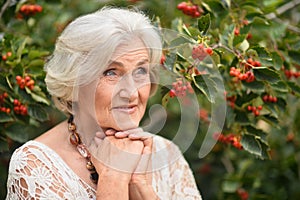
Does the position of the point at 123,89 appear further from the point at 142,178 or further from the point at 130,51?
the point at 142,178

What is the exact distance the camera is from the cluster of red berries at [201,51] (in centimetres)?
226

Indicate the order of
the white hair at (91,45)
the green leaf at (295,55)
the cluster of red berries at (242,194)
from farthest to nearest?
the cluster of red berries at (242,194) < the green leaf at (295,55) < the white hair at (91,45)

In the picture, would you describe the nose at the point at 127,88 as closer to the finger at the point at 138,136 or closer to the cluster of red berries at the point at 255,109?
the finger at the point at 138,136

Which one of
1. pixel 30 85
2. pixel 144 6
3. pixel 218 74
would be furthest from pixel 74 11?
pixel 218 74

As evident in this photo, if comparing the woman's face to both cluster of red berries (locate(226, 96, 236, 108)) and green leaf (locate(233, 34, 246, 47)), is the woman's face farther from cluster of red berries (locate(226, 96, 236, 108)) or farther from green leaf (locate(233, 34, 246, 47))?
cluster of red berries (locate(226, 96, 236, 108))

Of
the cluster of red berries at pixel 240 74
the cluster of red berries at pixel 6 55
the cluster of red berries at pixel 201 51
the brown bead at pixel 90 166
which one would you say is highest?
the cluster of red berries at pixel 201 51

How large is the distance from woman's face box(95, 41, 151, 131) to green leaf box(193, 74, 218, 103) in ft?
0.61

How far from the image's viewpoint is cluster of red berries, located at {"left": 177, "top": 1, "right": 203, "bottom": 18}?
8.68 feet

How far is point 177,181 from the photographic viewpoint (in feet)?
8.51

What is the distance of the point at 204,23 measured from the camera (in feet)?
7.54

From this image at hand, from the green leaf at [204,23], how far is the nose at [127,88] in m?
0.33

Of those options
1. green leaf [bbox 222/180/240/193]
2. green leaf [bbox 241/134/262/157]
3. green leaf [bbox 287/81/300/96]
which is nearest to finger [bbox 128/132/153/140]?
green leaf [bbox 241/134/262/157]

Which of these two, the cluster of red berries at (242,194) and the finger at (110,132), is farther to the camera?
the cluster of red berries at (242,194)

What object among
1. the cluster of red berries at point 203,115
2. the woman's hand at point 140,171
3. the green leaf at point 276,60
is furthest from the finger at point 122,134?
the cluster of red berries at point 203,115
